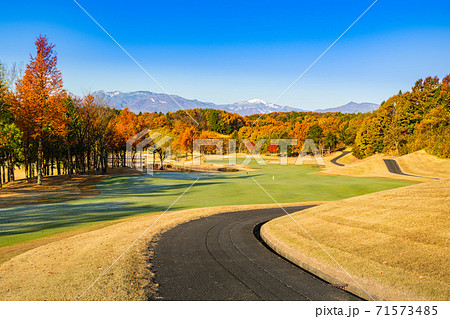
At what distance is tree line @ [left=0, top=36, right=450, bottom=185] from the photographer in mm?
41500

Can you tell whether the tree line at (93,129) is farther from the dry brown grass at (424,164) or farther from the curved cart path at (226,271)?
the curved cart path at (226,271)

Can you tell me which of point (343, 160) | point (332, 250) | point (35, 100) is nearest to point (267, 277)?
point (332, 250)

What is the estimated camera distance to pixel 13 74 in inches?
1816

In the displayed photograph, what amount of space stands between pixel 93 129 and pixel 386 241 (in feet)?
203

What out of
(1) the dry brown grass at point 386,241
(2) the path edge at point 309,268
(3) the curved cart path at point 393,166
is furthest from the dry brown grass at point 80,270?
(3) the curved cart path at point 393,166

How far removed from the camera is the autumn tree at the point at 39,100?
133 feet

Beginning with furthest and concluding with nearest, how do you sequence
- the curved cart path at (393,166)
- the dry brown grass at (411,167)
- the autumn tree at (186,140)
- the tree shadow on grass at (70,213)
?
1. the autumn tree at (186,140)
2. the curved cart path at (393,166)
3. the dry brown grass at (411,167)
4. the tree shadow on grass at (70,213)

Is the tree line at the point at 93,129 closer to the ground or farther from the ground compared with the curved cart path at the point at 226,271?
farther from the ground

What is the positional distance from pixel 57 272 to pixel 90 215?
13740 mm

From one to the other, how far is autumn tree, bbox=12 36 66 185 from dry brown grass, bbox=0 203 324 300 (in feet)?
110

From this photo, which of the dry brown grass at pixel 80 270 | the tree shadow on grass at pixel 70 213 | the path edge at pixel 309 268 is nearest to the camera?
the dry brown grass at pixel 80 270

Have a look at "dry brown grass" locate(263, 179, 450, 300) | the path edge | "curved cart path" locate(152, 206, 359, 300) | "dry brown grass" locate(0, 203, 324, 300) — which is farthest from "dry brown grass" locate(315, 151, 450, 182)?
"dry brown grass" locate(0, 203, 324, 300)

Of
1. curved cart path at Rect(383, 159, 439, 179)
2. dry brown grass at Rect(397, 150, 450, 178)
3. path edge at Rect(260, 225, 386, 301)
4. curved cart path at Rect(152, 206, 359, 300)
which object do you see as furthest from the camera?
curved cart path at Rect(383, 159, 439, 179)

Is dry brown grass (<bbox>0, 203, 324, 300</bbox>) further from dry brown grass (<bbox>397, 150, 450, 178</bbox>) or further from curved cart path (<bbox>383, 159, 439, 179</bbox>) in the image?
dry brown grass (<bbox>397, 150, 450, 178</bbox>)
